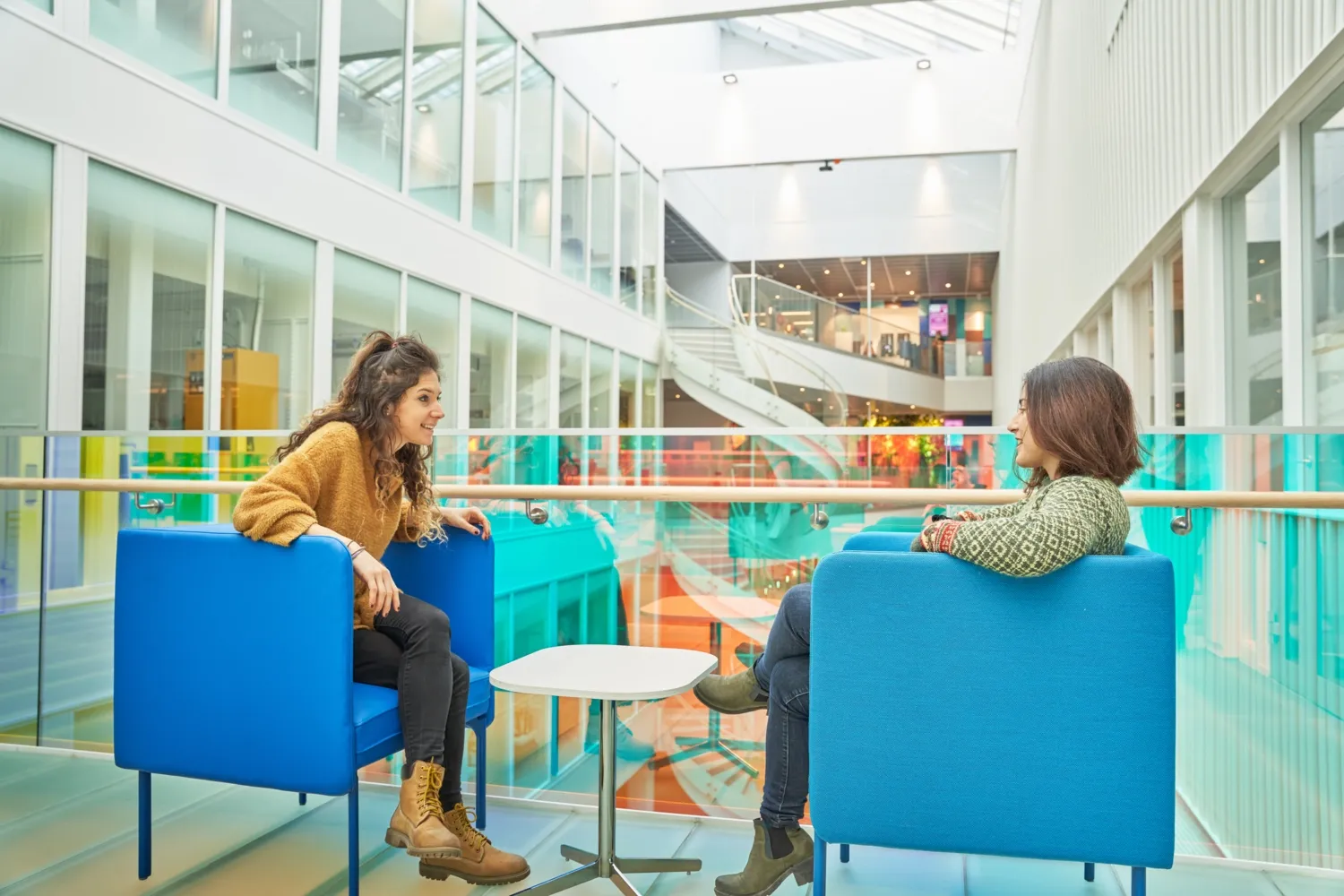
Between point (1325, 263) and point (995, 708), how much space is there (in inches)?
115

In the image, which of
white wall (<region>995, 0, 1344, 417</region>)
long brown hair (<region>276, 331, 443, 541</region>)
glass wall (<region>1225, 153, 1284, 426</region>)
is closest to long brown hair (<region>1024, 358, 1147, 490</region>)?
long brown hair (<region>276, 331, 443, 541</region>)

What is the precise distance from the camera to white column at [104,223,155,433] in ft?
18.8

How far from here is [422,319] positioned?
9.09m

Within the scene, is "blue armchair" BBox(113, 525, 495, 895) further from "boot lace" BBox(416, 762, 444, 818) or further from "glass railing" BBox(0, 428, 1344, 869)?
"glass railing" BBox(0, 428, 1344, 869)

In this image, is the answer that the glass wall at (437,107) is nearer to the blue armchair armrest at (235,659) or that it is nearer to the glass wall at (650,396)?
the glass wall at (650,396)

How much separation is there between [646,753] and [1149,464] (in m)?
1.70

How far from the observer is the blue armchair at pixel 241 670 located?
6.68ft

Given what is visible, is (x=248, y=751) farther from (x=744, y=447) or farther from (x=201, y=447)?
(x=744, y=447)

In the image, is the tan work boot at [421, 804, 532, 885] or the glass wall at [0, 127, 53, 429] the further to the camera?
the glass wall at [0, 127, 53, 429]

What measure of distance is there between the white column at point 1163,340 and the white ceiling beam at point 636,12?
17.3 ft

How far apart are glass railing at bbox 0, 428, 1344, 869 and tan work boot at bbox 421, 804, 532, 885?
678 millimetres

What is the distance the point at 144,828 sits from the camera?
232cm

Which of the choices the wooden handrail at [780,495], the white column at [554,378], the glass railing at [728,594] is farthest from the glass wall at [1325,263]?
the white column at [554,378]

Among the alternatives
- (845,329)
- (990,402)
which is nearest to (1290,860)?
(845,329)
